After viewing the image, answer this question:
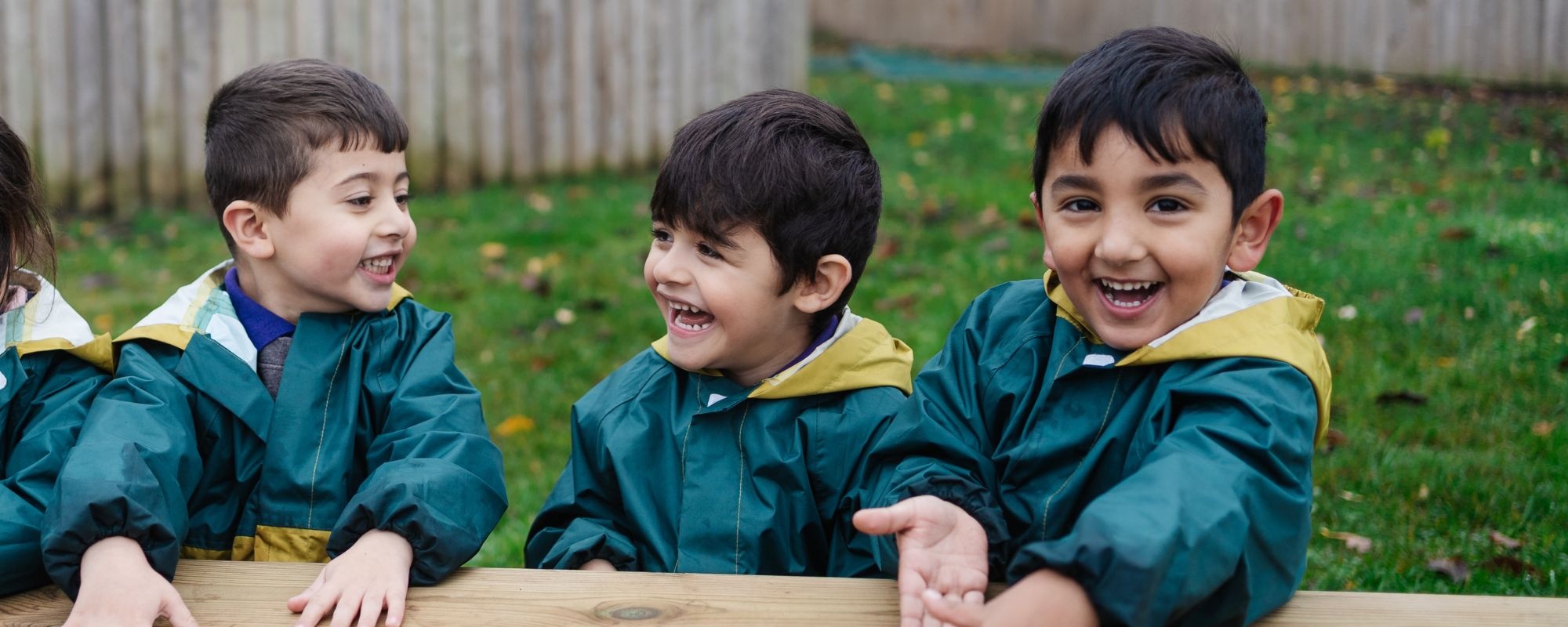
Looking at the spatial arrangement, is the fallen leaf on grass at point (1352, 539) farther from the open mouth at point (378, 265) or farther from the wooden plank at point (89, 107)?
the wooden plank at point (89, 107)

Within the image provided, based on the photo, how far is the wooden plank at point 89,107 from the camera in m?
7.44

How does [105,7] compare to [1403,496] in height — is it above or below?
above

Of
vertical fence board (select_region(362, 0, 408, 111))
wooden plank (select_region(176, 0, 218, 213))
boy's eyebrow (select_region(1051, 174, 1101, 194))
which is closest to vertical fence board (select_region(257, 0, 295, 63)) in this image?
wooden plank (select_region(176, 0, 218, 213))

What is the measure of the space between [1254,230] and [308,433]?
179cm

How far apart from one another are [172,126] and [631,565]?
6.02 m

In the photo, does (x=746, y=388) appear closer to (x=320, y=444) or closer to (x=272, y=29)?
(x=320, y=444)

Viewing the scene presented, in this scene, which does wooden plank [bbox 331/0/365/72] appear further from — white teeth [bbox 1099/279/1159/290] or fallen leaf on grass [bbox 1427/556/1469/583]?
white teeth [bbox 1099/279/1159/290]

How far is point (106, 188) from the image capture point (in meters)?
7.75

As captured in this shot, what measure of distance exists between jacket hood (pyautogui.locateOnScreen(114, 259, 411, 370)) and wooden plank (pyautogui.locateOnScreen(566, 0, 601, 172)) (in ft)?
19.2

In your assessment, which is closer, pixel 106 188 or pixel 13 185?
pixel 13 185

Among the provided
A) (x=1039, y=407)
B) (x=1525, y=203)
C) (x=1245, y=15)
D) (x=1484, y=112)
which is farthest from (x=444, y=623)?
(x=1245, y=15)

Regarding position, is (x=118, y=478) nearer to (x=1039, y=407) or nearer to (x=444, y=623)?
(x=444, y=623)

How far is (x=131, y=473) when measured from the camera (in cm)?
239

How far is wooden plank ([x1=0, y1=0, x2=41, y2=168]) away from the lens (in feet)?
23.9
